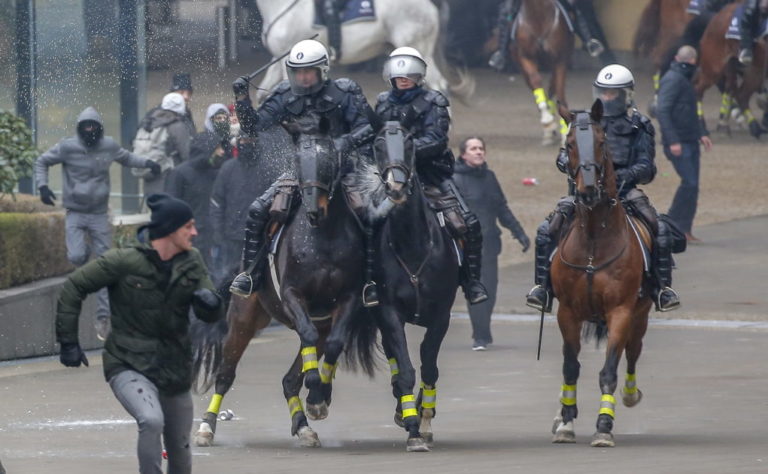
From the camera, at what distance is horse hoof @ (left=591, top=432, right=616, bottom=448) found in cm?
1084

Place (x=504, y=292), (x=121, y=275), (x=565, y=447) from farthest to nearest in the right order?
(x=504, y=292), (x=565, y=447), (x=121, y=275)

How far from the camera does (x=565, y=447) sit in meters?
11.0

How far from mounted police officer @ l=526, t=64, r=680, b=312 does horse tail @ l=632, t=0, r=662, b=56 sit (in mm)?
17927

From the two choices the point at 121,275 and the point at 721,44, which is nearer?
the point at 121,275

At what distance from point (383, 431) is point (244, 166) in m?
5.04

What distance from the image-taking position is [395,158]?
1097 cm

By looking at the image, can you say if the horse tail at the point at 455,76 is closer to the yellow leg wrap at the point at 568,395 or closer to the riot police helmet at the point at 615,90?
the riot police helmet at the point at 615,90

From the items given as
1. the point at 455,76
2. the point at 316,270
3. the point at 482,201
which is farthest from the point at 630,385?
the point at 455,76

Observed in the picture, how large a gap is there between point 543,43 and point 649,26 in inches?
105

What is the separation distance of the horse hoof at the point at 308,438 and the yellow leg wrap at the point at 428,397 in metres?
0.78

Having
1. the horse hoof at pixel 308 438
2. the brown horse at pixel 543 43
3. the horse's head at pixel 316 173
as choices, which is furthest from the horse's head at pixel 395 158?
the brown horse at pixel 543 43

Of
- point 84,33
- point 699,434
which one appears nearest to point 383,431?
point 699,434

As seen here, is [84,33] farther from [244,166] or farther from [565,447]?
[565,447]

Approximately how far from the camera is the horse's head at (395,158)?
1091cm
